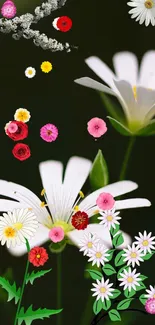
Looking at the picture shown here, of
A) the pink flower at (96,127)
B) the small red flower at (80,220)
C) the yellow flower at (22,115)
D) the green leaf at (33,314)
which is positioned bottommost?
the green leaf at (33,314)

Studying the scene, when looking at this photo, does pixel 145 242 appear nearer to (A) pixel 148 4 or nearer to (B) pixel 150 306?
(B) pixel 150 306

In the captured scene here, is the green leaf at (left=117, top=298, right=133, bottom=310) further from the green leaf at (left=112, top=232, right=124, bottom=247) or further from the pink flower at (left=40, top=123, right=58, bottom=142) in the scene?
the pink flower at (left=40, top=123, right=58, bottom=142)

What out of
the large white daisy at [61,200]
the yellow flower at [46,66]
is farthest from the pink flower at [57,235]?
the yellow flower at [46,66]

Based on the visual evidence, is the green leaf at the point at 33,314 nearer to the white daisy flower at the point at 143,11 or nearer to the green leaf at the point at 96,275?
the green leaf at the point at 96,275

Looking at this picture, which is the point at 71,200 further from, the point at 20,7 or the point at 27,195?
the point at 20,7

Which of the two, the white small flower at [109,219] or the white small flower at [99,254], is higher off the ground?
the white small flower at [109,219]

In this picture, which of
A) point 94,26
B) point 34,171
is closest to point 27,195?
point 34,171

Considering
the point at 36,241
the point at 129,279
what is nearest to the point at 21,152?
the point at 36,241
